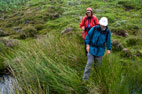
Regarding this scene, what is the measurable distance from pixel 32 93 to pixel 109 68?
200 centimetres

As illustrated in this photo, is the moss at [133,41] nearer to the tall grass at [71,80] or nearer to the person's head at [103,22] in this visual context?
the tall grass at [71,80]

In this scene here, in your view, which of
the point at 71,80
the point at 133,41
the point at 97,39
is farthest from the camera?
the point at 133,41

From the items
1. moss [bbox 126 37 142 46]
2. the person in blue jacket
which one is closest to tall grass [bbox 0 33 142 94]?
the person in blue jacket

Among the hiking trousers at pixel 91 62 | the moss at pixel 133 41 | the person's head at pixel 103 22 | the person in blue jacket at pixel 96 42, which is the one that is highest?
the person's head at pixel 103 22

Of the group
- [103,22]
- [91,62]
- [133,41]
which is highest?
[103,22]

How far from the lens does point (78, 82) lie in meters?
3.52

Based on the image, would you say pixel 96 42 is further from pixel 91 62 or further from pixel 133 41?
pixel 133 41

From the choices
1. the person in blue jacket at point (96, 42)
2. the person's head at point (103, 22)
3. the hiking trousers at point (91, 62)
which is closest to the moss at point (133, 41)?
the person in blue jacket at point (96, 42)

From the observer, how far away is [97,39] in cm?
416

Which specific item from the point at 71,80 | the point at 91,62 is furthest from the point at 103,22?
the point at 71,80

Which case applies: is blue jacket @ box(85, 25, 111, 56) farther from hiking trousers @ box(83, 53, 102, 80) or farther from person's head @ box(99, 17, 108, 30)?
person's head @ box(99, 17, 108, 30)

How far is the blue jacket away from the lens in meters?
4.12

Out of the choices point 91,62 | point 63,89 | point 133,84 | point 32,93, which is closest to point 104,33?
point 91,62

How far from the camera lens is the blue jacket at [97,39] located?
4117mm
